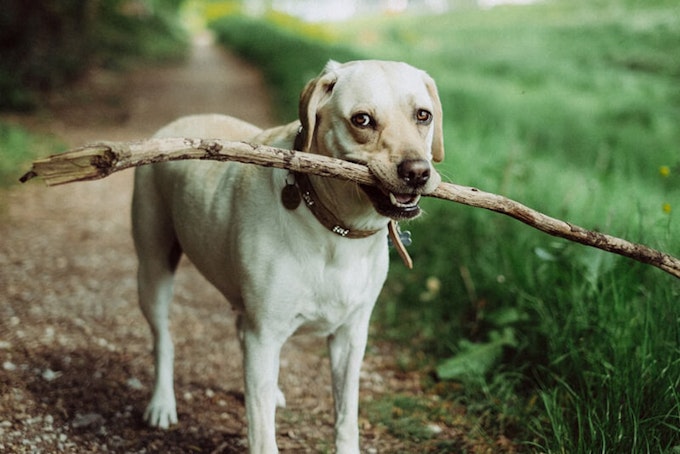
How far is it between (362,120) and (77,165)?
1016 millimetres

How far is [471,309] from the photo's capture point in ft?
14.2

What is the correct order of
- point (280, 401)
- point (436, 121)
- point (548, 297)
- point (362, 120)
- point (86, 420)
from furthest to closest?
1. point (548, 297)
2. point (280, 401)
3. point (86, 420)
4. point (436, 121)
5. point (362, 120)

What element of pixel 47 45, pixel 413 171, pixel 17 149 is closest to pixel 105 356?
pixel 413 171

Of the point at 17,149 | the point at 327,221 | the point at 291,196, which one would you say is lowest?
the point at 327,221

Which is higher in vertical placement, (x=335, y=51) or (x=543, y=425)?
(x=335, y=51)

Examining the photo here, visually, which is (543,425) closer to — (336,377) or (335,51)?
(336,377)

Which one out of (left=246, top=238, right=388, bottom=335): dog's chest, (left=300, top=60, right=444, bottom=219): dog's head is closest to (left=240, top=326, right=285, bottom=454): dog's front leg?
(left=246, top=238, right=388, bottom=335): dog's chest

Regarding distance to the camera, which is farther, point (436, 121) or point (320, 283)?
point (436, 121)

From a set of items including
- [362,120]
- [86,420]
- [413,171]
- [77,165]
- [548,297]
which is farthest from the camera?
[548,297]

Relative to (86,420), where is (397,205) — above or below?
above

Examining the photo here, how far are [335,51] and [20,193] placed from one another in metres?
8.07

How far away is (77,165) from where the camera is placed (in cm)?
185

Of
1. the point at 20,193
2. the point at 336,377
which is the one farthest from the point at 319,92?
the point at 20,193

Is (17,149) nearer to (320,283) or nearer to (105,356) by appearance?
(105,356)
